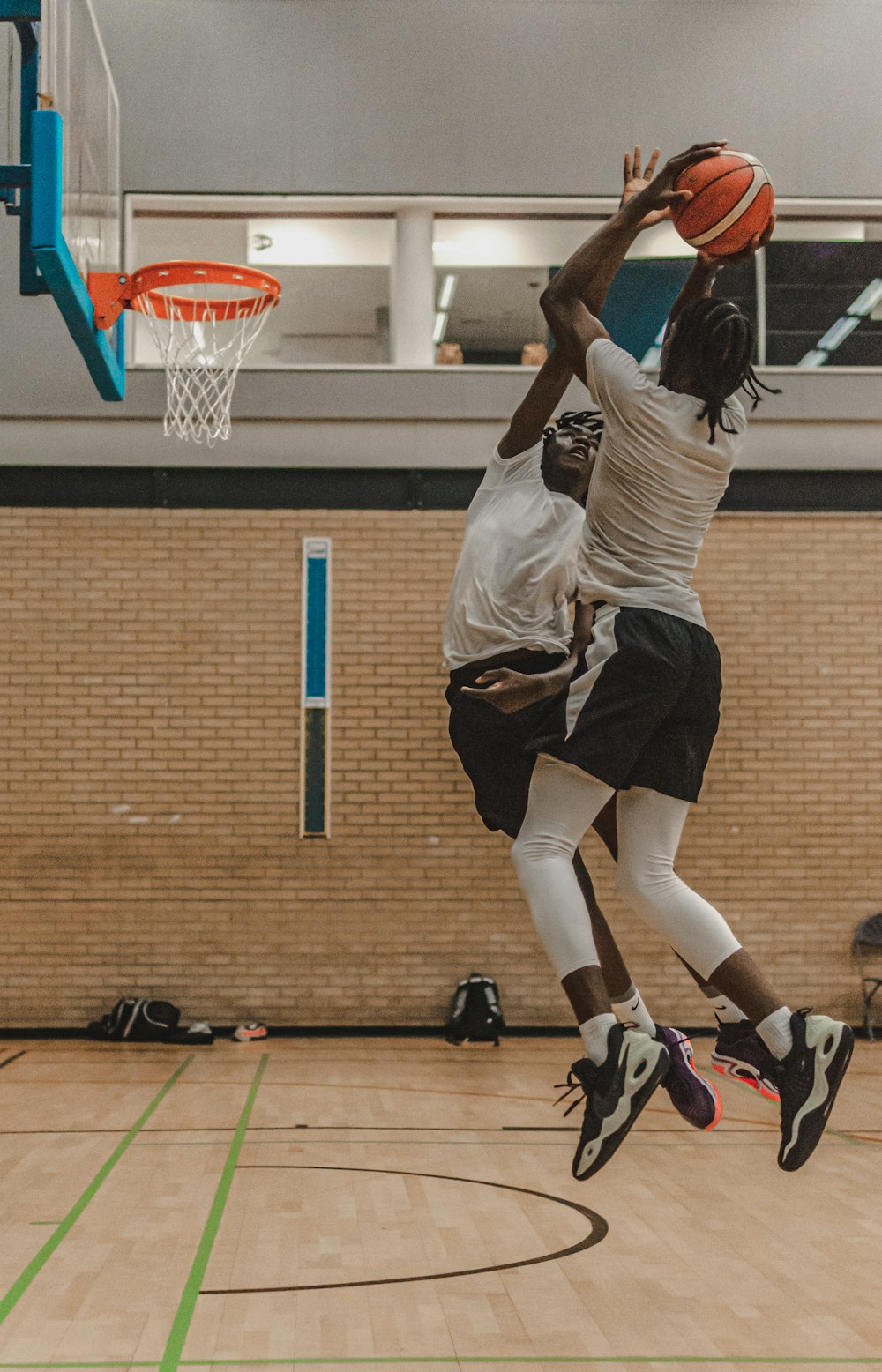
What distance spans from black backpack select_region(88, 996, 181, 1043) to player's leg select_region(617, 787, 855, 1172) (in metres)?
6.16

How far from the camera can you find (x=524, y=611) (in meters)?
3.86

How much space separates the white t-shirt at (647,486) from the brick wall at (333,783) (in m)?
5.96

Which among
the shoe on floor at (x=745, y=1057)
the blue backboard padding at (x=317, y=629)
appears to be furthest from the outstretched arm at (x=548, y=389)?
the blue backboard padding at (x=317, y=629)

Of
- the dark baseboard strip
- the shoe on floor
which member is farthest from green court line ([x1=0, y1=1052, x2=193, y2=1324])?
the dark baseboard strip

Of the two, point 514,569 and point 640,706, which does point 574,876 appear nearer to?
point 640,706

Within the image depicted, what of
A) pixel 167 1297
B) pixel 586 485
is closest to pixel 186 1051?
pixel 167 1297

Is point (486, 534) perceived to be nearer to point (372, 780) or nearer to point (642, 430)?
point (642, 430)

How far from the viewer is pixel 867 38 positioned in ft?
30.9

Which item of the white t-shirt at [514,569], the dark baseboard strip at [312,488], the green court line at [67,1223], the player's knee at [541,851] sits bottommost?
the green court line at [67,1223]

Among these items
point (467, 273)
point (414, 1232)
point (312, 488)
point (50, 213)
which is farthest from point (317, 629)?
point (414, 1232)

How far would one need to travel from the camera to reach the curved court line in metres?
3.96

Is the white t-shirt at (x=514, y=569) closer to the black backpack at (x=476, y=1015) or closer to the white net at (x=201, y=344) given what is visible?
the white net at (x=201, y=344)

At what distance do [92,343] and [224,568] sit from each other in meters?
3.67

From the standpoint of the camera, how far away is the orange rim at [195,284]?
570 cm
